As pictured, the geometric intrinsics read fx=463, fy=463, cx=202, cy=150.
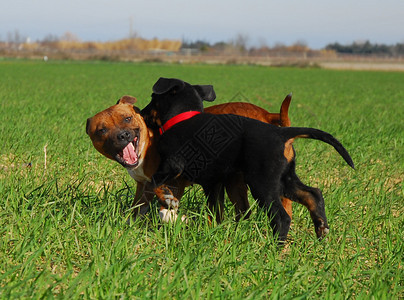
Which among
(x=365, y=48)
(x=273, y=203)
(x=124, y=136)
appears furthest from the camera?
(x=365, y=48)

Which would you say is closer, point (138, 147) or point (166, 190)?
point (166, 190)

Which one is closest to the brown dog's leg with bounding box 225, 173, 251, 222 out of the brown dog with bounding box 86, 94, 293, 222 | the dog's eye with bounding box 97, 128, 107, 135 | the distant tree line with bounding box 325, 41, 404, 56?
the brown dog with bounding box 86, 94, 293, 222

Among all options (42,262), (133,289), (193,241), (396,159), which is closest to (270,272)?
(193,241)

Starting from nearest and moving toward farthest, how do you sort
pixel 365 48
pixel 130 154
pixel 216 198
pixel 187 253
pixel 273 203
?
pixel 187 253, pixel 273 203, pixel 130 154, pixel 216 198, pixel 365 48

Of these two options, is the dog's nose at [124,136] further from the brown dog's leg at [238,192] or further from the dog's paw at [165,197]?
the brown dog's leg at [238,192]

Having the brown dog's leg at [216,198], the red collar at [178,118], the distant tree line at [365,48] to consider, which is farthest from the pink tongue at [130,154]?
the distant tree line at [365,48]

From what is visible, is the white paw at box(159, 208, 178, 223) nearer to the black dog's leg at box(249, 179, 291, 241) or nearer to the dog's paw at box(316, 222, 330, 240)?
the black dog's leg at box(249, 179, 291, 241)

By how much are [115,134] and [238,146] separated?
910mm

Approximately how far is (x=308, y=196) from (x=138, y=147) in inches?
53.1

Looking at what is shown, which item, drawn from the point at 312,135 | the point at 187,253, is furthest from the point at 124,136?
the point at 312,135

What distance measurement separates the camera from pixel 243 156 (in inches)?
132

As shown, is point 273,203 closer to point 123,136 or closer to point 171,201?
point 171,201

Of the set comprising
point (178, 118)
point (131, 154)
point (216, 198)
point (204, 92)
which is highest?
point (204, 92)

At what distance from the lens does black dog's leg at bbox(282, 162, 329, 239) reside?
344 cm
